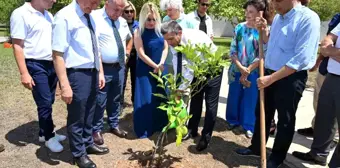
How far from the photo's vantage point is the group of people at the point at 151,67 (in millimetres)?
3385

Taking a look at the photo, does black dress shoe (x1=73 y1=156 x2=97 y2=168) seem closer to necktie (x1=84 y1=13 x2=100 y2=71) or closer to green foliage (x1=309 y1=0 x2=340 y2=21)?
necktie (x1=84 y1=13 x2=100 y2=71)

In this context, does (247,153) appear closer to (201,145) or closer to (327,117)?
(201,145)

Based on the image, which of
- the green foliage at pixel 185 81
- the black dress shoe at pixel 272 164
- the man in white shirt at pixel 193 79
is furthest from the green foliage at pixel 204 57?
the black dress shoe at pixel 272 164

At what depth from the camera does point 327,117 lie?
3.79m

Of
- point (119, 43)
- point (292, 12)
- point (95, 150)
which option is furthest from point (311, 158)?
point (119, 43)

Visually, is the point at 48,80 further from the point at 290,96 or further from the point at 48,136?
the point at 290,96

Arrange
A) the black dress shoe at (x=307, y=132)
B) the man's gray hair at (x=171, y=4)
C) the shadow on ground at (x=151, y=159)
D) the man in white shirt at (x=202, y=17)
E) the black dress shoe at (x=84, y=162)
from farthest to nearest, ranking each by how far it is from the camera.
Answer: the man in white shirt at (x=202, y=17) < the black dress shoe at (x=307, y=132) < the man's gray hair at (x=171, y=4) < the shadow on ground at (x=151, y=159) < the black dress shoe at (x=84, y=162)

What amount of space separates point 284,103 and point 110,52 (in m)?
2.07

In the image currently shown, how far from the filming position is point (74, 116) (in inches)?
141

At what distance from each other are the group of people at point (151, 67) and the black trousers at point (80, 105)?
0.03ft

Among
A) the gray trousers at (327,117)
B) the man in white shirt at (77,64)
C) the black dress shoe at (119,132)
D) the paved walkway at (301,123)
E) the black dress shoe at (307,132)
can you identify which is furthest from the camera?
the black dress shoe at (307,132)

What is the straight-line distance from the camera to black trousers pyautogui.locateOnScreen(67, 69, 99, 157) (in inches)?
137

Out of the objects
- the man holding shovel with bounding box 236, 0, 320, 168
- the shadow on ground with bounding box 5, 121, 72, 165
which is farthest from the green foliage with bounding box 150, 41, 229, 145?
the shadow on ground with bounding box 5, 121, 72, 165

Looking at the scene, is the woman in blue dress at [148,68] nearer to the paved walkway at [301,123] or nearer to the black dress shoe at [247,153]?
the black dress shoe at [247,153]
